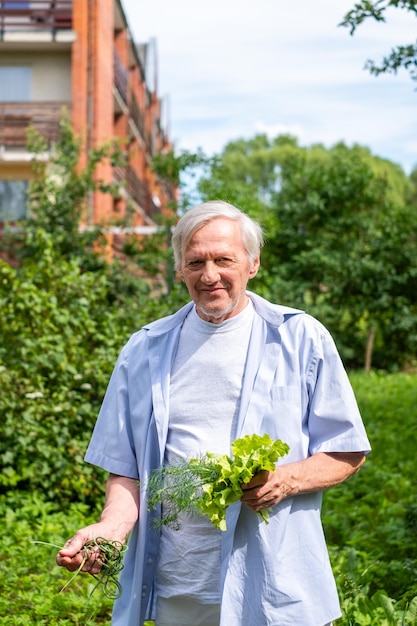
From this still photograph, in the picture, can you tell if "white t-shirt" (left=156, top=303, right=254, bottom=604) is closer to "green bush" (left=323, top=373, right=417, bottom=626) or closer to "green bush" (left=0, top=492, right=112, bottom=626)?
"green bush" (left=323, top=373, right=417, bottom=626)

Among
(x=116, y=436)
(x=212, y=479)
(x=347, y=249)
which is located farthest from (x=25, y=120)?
(x=212, y=479)

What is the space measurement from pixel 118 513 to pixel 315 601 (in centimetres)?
66

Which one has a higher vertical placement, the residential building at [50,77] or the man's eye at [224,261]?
the residential building at [50,77]

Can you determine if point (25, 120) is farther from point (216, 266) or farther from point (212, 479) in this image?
point (212, 479)

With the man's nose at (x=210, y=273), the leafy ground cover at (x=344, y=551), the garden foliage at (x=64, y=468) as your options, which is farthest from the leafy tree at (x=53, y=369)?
the man's nose at (x=210, y=273)

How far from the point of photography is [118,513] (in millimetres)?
3139

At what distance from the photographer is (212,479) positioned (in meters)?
2.89

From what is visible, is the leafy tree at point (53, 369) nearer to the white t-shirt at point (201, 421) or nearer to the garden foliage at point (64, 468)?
the garden foliage at point (64, 468)

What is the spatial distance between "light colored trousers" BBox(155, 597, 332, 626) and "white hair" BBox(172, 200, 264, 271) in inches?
42.5

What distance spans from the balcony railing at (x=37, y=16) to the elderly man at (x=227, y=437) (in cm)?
2258

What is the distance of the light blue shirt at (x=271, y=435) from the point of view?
9.77 ft

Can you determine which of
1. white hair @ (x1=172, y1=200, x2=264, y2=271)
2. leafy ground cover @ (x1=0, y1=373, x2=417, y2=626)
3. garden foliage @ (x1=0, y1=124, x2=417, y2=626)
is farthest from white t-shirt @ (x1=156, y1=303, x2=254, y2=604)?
garden foliage @ (x1=0, y1=124, x2=417, y2=626)

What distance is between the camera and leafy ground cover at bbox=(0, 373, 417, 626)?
17.0ft

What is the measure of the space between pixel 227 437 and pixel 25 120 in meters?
22.7
